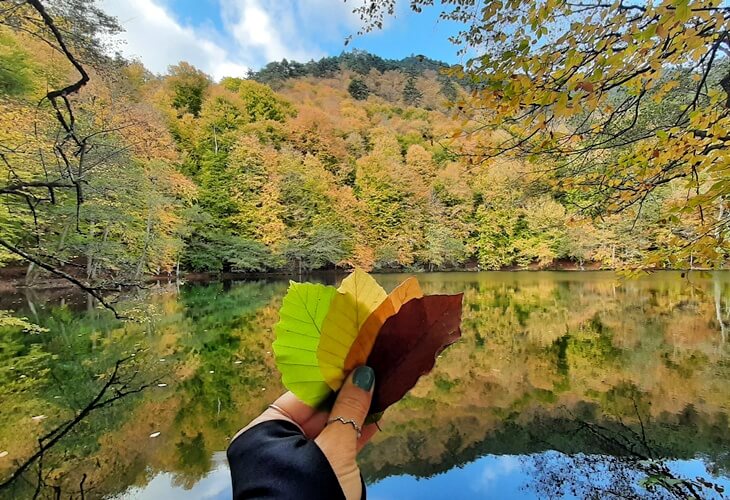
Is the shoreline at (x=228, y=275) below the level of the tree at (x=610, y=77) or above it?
below

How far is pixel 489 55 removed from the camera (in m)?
1.87

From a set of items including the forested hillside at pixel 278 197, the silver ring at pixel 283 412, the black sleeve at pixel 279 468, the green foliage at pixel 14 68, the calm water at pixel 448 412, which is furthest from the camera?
the forested hillside at pixel 278 197

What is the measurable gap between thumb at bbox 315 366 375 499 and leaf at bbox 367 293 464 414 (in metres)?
0.02

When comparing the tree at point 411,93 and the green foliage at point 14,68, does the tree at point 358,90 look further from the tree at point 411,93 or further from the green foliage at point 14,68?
the green foliage at point 14,68

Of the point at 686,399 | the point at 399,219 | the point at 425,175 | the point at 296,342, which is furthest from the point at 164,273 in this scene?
the point at 296,342

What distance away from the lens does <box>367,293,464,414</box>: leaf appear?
1.44ft

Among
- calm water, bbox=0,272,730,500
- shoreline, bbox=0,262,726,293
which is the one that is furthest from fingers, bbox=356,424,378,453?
shoreline, bbox=0,262,726,293

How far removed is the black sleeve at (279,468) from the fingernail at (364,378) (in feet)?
0.27

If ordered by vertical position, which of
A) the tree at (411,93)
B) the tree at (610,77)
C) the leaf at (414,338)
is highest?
the tree at (411,93)

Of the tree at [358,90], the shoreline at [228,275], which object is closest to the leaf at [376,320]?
the shoreline at [228,275]

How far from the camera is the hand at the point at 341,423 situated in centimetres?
45

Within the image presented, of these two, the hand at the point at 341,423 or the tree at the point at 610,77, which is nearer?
the hand at the point at 341,423

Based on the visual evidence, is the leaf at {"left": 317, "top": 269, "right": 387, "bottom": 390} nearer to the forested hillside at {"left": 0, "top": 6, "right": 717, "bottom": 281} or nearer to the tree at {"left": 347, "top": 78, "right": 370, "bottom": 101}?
the forested hillside at {"left": 0, "top": 6, "right": 717, "bottom": 281}

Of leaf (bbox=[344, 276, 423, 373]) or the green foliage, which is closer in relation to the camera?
leaf (bbox=[344, 276, 423, 373])
